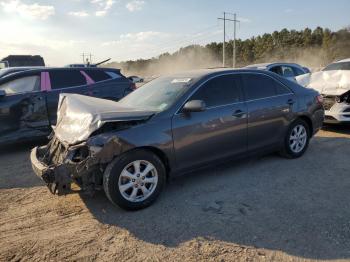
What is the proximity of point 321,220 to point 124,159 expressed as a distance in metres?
2.22

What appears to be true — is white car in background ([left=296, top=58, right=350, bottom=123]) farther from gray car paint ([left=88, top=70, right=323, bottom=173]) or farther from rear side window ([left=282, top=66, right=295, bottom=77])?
rear side window ([left=282, top=66, right=295, bottom=77])

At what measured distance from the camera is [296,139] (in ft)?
18.8

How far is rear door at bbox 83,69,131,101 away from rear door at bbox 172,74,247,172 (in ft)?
13.1

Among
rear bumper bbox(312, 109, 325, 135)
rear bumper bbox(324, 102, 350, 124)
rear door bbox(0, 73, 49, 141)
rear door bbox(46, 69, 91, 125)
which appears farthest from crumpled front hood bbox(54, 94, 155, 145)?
rear bumper bbox(324, 102, 350, 124)

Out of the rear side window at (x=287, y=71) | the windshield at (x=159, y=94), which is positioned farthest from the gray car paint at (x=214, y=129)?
the rear side window at (x=287, y=71)

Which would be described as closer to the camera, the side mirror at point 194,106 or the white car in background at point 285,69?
the side mirror at point 194,106

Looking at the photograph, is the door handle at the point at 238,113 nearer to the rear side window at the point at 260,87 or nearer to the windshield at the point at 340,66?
the rear side window at the point at 260,87

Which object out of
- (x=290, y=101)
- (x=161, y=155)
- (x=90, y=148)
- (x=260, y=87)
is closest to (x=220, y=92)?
(x=260, y=87)

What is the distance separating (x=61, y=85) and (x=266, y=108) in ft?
14.9

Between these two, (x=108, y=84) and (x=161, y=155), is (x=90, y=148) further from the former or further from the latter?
(x=108, y=84)

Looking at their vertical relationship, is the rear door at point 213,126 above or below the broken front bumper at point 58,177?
above

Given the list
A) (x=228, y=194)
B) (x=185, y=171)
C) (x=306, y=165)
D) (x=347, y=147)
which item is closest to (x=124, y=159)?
(x=185, y=171)

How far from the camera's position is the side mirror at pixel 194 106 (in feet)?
13.8

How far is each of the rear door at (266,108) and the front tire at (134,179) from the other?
1690 millimetres
